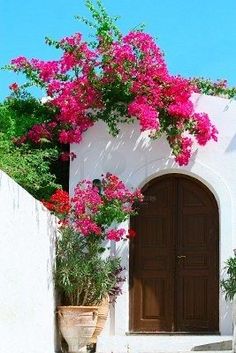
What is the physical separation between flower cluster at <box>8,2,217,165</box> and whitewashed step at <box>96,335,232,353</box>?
2.73m

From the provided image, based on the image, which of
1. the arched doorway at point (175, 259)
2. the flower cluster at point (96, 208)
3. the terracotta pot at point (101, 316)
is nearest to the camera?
the terracotta pot at point (101, 316)

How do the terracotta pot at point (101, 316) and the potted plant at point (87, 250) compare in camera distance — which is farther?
the terracotta pot at point (101, 316)

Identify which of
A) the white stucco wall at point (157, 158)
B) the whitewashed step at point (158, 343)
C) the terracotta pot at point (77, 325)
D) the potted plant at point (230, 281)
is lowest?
the whitewashed step at point (158, 343)

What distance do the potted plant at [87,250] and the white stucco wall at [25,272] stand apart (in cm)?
30

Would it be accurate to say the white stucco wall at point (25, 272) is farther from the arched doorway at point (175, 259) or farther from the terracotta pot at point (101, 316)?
the arched doorway at point (175, 259)

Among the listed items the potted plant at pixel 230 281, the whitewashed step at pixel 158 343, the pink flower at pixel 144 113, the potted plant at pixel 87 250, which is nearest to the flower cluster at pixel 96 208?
the potted plant at pixel 87 250

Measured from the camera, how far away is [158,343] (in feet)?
40.7

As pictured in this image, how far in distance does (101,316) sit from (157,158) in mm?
2707

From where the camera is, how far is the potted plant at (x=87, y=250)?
1199cm

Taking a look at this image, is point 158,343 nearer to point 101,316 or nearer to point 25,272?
point 101,316

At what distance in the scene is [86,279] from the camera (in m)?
12.1

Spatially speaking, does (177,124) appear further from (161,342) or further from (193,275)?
(161,342)

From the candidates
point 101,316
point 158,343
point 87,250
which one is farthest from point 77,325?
point 158,343

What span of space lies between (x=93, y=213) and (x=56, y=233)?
2.25ft
